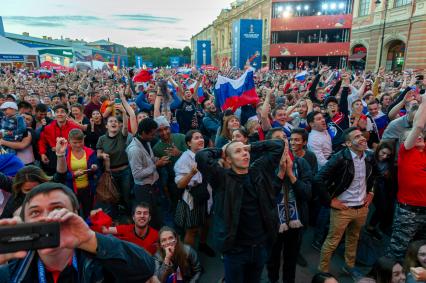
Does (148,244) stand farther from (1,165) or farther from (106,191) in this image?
(1,165)

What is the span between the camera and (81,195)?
13.3 feet

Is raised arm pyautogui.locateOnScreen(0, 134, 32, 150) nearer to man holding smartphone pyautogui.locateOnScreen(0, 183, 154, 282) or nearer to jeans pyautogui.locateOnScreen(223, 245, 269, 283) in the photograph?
jeans pyautogui.locateOnScreen(223, 245, 269, 283)

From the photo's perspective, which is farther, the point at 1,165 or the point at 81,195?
the point at 81,195

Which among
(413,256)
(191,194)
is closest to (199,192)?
(191,194)

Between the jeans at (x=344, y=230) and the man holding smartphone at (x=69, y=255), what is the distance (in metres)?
2.67

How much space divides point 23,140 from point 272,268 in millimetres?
3889

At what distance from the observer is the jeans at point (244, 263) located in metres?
2.70

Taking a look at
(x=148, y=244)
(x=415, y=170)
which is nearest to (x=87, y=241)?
(x=148, y=244)

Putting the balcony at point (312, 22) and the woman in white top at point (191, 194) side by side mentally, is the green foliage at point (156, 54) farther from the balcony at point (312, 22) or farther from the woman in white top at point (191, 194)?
the woman in white top at point (191, 194)

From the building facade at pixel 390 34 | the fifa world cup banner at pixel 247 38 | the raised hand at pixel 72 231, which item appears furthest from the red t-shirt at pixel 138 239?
the building facade at pixel 390 34

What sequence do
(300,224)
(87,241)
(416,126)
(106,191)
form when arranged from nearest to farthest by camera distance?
1. (87,241)
2. (416,126)
3. (300,224)
4. (106,191)

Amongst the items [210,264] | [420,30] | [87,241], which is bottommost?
[210,264]

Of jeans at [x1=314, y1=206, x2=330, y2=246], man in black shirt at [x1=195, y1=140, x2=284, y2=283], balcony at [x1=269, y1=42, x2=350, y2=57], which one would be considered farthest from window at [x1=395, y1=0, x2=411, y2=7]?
man in black shirt at [x1=195, y1=140, x2=284, y2=283]

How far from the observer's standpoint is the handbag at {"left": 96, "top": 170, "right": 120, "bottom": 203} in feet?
13.8
